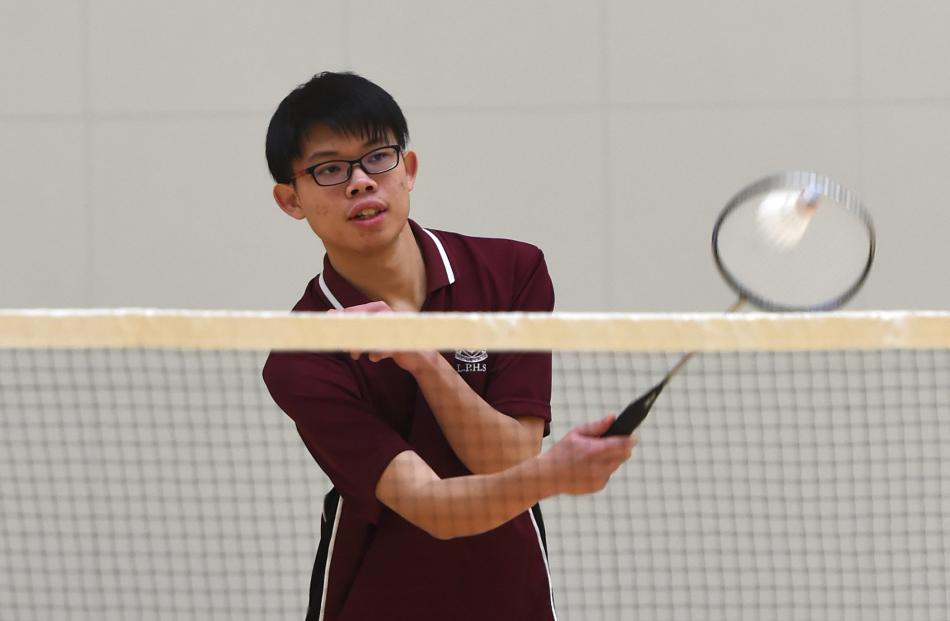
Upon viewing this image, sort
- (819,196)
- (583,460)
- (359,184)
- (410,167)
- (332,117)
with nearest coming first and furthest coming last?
(583,460), (819,196), (359,184), (332,117), (410,167)

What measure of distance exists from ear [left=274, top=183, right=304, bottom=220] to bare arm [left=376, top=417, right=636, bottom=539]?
18.8 inches

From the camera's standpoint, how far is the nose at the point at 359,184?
6.30 feet

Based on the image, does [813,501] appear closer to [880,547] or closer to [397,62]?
[880,547]

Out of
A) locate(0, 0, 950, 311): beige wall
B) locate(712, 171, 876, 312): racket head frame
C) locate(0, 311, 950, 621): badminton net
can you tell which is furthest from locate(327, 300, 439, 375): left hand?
locate(0, 0, 950, 311): beige wall

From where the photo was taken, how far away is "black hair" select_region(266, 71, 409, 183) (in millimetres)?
2020

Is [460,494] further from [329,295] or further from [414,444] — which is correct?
[329,295]

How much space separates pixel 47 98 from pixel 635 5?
1.90 m

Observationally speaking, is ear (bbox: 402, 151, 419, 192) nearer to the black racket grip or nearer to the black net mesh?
the black racket grip

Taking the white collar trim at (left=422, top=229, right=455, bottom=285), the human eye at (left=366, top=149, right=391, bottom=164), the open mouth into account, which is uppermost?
the human eye at (left=366, top=149, right=391, bottom=164)

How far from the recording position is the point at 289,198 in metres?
2.09

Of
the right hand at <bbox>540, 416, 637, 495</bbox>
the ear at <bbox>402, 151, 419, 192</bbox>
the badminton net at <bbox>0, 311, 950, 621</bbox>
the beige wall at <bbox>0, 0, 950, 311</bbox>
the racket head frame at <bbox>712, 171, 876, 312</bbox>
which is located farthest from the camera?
the beige wall at <bbox>0, 0, 950, 311</bbox>

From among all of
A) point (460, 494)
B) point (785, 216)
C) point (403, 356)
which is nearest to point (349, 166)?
point (403, 356)

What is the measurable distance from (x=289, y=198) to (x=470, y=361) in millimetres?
405

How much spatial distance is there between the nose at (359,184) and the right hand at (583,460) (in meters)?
0.51
